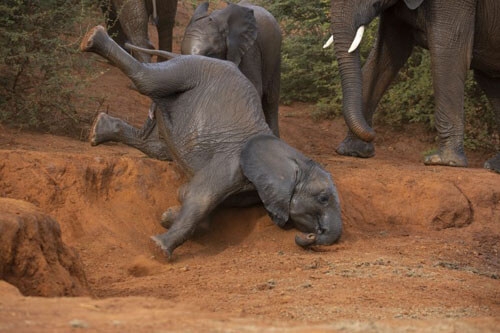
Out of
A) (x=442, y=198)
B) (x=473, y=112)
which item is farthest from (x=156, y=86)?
(x=473, y=112)

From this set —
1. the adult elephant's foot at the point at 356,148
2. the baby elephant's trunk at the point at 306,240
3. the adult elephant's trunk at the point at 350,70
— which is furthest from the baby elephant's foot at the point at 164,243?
the adult elephant's foot at the point at 356,148

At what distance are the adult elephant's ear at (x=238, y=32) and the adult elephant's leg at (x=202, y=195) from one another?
1.85 metres

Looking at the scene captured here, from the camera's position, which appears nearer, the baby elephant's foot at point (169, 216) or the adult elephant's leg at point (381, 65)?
the baby elephant's foot at point (169, 216)

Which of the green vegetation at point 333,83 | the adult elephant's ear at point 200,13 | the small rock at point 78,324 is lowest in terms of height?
the green vegetation at point 333,83

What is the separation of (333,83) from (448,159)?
4284 millimetres

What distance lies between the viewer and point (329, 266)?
539cm

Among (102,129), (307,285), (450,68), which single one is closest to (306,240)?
(307,285)

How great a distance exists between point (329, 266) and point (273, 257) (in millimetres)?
490

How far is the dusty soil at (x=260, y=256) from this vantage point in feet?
10.9

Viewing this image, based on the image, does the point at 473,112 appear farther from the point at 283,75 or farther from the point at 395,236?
the point at 395,236

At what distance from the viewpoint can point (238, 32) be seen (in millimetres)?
7770

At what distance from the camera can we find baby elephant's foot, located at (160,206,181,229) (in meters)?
6.06

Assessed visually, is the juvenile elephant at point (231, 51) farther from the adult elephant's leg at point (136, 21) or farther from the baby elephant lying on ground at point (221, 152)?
the adult elephant's leg at point (136, 21)

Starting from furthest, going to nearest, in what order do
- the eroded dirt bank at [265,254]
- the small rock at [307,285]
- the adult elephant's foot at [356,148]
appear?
1. the adult elephant's foot at [356,148]
2. the small rock at [307,285]
3. the eroded dirt bank at [265,254]
